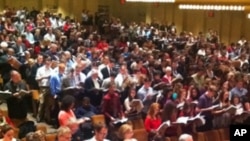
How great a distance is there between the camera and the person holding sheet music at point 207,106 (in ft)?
32.3

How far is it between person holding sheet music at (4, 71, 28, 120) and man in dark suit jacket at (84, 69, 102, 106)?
1.36 meters

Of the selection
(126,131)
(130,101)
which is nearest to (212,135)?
(130,101)

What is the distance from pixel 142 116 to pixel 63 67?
79.6 inches

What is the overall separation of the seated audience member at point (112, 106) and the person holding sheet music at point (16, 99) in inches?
56.5

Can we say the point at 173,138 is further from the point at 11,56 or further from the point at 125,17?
the point at 125,17

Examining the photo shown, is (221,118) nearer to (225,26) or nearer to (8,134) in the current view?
(8,134)

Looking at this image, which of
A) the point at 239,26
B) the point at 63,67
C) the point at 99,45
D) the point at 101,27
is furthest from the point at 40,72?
the point at 239,26

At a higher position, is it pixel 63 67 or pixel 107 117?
pixel 63 67

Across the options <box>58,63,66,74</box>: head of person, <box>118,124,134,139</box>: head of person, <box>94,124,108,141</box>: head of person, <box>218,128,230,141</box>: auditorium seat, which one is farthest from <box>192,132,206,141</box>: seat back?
<box>58,63,66,74</box>: head of person

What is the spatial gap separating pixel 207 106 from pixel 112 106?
2054 millimetres

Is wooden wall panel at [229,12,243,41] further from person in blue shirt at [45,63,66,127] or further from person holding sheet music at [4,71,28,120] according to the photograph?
person holding sheet music at [4,71,28,120]

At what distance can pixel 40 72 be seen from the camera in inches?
427

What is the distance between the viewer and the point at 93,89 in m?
10.3

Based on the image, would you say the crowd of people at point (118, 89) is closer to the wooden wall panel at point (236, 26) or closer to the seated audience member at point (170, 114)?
the seated audience member at point (170, 114)
